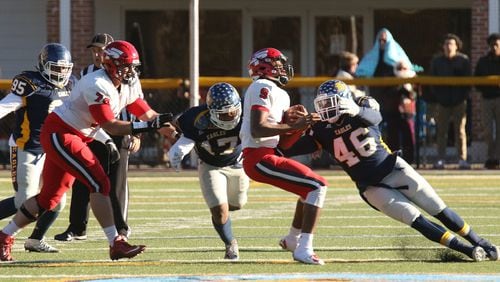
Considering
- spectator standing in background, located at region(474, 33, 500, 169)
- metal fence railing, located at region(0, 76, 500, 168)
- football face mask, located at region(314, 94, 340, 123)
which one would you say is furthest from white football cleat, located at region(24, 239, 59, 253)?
spectator standing in background, located at region(474, 33, 500, 169)

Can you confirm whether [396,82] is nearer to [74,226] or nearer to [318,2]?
[318,2]

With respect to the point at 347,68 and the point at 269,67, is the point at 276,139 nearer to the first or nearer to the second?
the point at 269,67

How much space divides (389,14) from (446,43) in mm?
5014

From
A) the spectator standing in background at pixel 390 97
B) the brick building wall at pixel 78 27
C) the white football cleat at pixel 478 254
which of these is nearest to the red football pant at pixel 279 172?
the white football cleat at pixel 478 254

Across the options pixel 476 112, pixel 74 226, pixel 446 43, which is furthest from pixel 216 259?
pixel 476 112

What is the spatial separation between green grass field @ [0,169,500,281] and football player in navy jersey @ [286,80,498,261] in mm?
251

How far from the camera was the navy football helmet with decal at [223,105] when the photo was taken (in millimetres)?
10570

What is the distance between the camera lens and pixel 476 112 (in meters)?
21.9

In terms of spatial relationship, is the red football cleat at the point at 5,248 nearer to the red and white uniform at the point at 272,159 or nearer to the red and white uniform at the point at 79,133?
the red and white uniform at the point at 79,133

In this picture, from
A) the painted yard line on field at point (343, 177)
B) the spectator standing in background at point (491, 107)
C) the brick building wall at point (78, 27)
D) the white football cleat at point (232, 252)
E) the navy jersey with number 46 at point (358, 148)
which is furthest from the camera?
the brick building wall at point (78, 27)

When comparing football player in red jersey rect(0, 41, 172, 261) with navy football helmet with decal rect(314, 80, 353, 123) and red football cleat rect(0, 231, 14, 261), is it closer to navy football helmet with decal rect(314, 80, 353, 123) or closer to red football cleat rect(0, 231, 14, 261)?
red football cleat rect(0, 231, 14, 261)

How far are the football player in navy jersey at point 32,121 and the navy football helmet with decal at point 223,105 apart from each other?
1.30m

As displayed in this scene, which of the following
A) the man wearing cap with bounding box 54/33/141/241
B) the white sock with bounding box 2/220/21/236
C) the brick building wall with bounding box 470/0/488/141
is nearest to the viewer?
the white sock with bounding box 2/220/21/236

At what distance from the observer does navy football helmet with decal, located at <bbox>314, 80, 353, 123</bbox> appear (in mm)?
10180
